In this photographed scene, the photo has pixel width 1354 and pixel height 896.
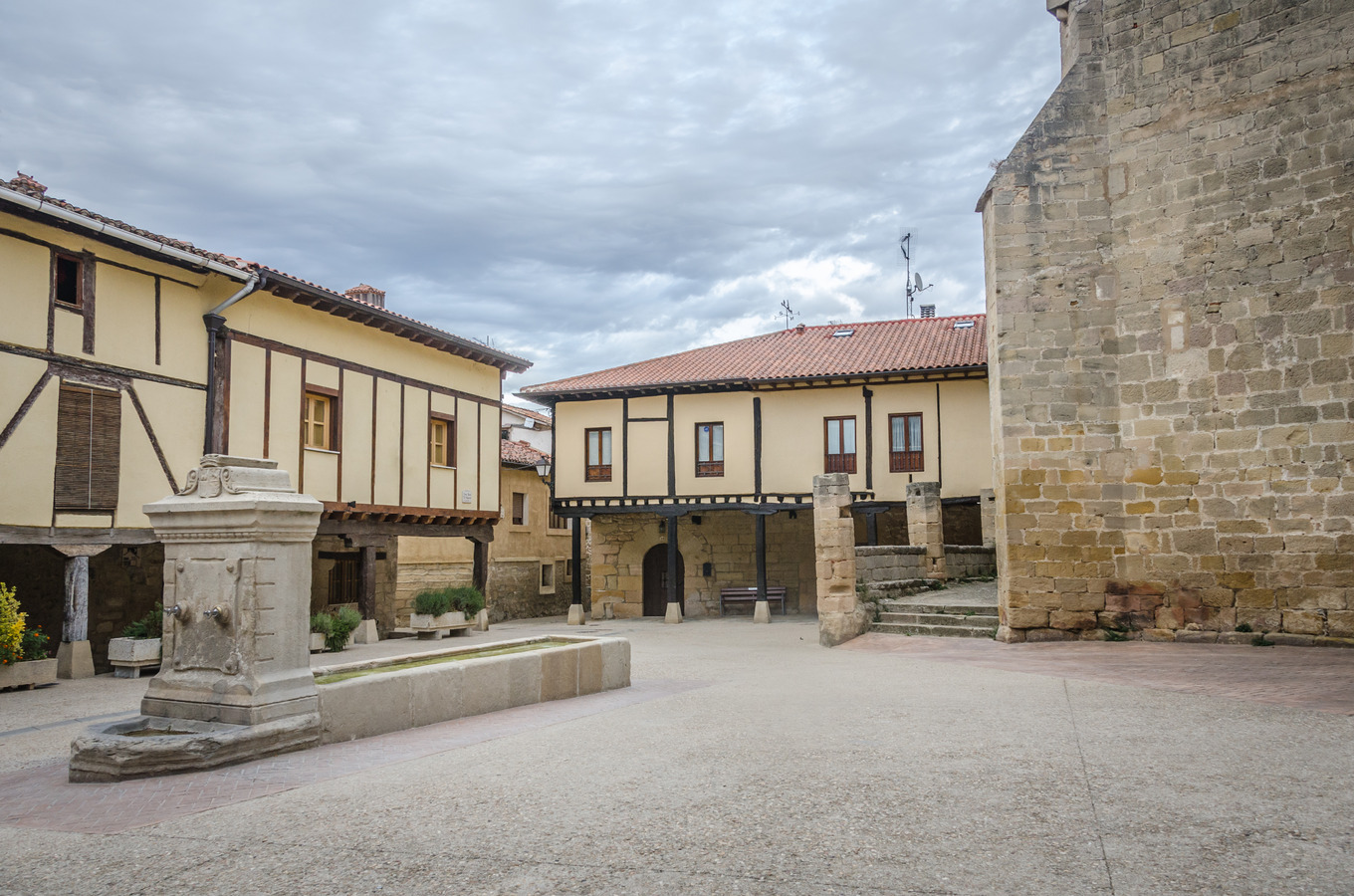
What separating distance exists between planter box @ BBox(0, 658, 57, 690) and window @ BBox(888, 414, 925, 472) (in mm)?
15849

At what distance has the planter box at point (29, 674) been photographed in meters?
9.64

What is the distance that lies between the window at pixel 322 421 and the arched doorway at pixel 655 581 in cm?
1082

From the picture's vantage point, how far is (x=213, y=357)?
41.0 feet

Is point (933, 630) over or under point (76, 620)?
under

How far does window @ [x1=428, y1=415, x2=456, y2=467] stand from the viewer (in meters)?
17.4

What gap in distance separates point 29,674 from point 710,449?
14.6 m

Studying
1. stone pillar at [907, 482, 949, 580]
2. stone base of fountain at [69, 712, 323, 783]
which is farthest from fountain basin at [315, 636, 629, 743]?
stone pillar at [907, 482, 949, 580]

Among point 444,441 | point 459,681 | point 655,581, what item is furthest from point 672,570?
point 459,681

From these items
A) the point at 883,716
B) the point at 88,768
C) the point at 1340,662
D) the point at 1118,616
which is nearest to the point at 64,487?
the point at 88,768

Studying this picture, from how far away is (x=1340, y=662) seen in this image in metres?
8.59

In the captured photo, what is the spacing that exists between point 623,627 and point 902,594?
24.0 ft

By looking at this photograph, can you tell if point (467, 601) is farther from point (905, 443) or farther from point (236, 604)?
point (236, 604)

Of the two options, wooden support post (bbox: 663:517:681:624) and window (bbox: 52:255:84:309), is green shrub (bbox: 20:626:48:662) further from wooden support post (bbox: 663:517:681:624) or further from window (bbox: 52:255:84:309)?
wooden support post (bbox: 663:517:681:624)

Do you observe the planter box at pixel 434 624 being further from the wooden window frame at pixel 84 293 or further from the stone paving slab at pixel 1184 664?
the stone paving slab at pixel 1184 664
